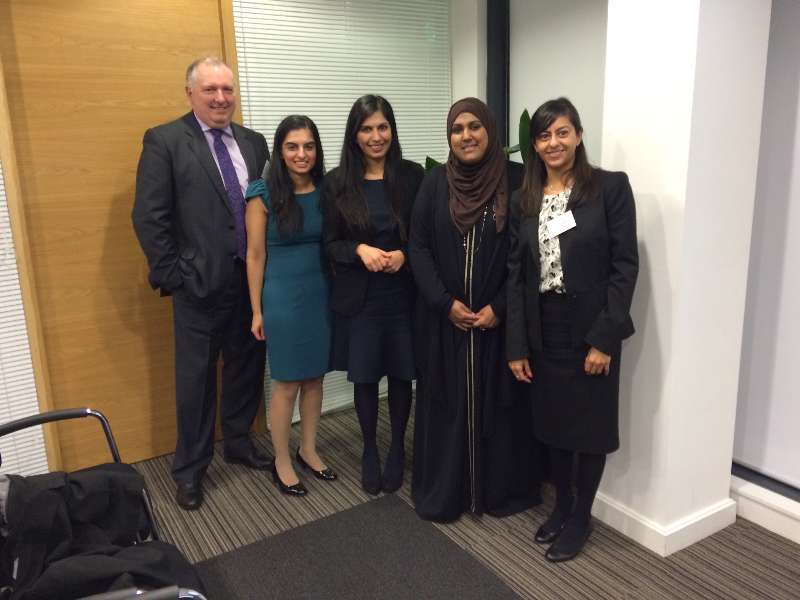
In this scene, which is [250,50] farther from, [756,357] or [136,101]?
[756,357]

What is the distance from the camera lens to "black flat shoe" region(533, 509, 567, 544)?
2.26 meters

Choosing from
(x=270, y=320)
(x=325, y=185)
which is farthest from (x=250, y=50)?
(x=270, y=320)

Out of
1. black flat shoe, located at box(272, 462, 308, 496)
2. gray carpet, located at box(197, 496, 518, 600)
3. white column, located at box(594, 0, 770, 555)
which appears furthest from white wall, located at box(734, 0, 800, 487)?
black flat shoe, located at box(272, 462, 308, 496)

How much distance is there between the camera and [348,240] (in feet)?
7.88

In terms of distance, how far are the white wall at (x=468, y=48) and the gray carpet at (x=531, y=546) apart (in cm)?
205

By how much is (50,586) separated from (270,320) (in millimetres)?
1290

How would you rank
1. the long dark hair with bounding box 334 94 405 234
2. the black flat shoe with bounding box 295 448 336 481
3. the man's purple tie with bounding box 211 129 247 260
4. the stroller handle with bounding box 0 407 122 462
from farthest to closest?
the black flat shoe with bounding box 295 448 336 481
the man's purple tie with bounding box 211 129 247 260
the long dark hair with bounding box 334 94 405 234
the stroller handle with bounding box 0 407 122 462

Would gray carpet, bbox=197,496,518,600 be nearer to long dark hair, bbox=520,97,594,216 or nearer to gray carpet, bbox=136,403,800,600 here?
gray carpet, bbox=136,403,800,600

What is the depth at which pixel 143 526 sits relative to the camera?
5.44 feet

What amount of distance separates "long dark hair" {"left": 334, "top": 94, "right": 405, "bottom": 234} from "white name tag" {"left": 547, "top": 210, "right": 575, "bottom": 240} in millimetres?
590

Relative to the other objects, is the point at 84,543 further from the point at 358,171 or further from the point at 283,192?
the point at 358,171

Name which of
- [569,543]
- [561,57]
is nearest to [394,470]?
[569,543]

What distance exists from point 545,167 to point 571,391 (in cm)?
71

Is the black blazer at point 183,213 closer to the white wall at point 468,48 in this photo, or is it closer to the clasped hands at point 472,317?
the clasped hands at point 472,317
